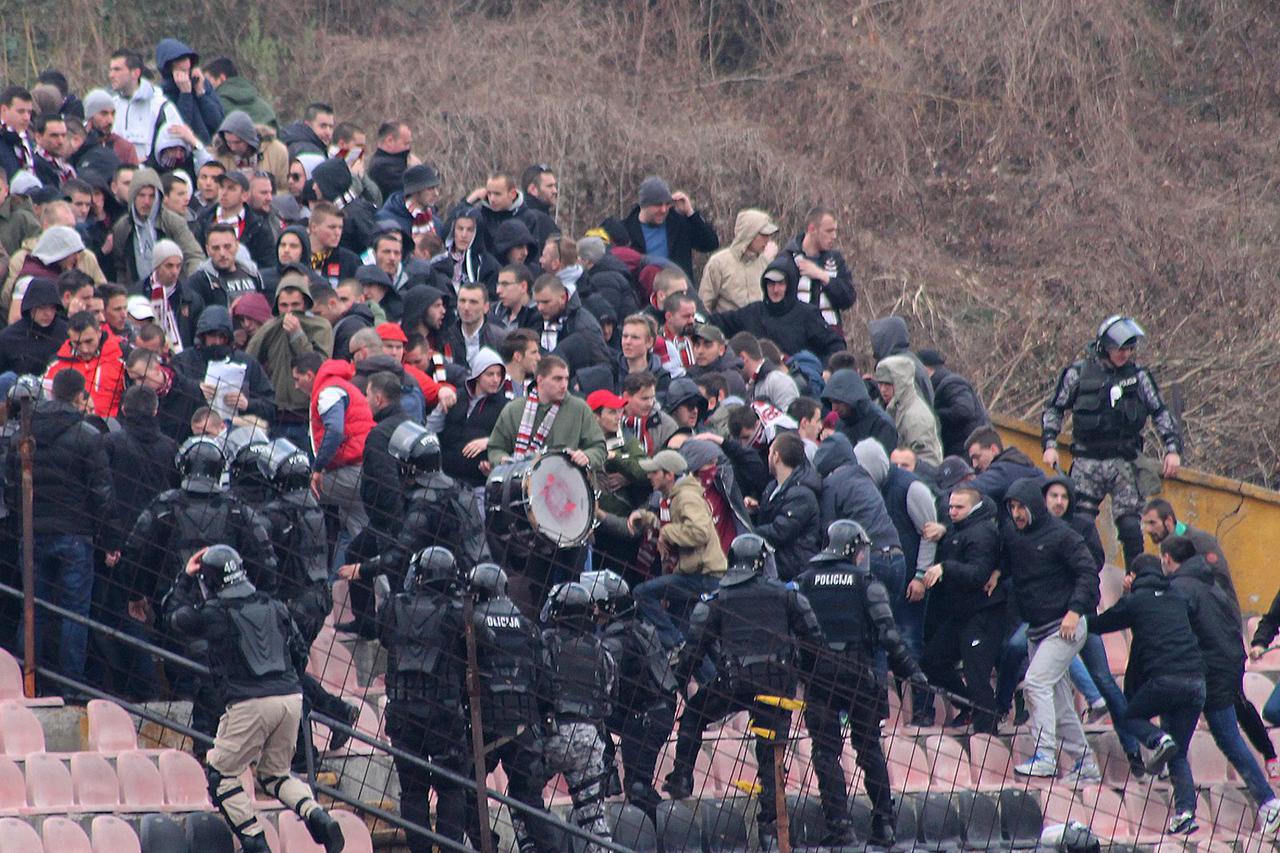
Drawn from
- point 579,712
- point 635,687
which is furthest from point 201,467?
point 635,687

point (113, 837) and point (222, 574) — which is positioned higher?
point (222, 574)

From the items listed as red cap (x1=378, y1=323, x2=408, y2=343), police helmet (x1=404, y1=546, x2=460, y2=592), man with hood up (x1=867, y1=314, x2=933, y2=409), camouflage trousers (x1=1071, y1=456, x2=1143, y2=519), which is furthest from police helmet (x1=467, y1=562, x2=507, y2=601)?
camouflage trousers (x1=1071, y1=456, x2=1143, y2=519)

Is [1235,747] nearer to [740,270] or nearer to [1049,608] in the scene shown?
[1049,608]

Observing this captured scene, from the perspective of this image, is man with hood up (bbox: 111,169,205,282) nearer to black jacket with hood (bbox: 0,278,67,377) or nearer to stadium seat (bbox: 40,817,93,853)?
black jacket with hood (bbox: 0,278,67,377)

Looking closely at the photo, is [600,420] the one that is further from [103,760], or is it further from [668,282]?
[103,760]

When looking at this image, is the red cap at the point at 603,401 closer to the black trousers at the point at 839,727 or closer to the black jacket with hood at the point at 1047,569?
the black trousers at the point at 839,727

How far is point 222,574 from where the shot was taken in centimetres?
1021

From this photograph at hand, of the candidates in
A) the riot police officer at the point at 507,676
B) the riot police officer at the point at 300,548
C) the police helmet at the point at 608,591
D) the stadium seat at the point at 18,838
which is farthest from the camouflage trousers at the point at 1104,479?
the stadium seat at the point at 18,838

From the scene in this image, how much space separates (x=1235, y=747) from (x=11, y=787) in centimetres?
683

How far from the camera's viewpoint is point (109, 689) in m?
11.3

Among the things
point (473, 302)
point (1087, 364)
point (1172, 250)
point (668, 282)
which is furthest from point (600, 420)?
point (1172, 250)

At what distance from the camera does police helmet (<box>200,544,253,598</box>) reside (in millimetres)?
10219

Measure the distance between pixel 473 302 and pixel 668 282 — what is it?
1.75 meters

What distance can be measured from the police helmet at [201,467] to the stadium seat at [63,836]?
5.71 ft
